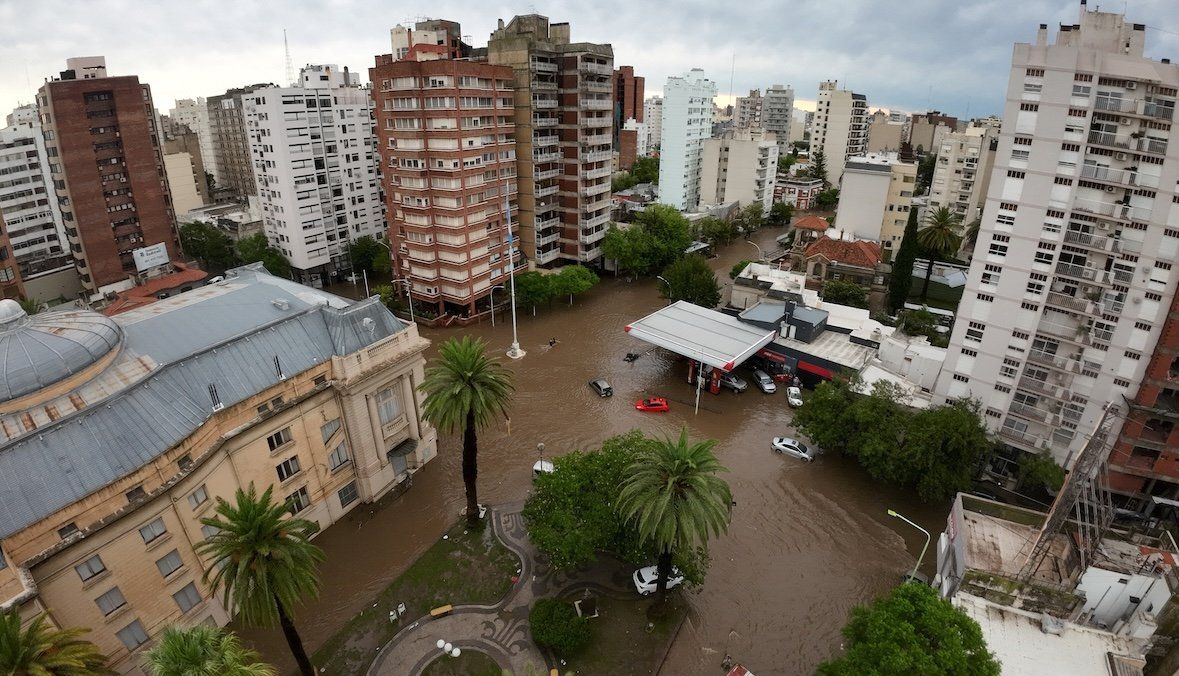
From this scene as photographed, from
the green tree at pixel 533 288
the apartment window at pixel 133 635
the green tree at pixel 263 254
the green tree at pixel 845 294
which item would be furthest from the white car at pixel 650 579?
the green tree at pixel 263 254

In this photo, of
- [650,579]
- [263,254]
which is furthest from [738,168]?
[650,579]

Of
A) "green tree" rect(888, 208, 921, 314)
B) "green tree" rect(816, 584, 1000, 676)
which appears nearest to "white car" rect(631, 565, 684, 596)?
"green tree" rect(816, 584, 1000, 676)

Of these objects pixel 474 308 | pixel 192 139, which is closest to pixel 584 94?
pixel 474 308

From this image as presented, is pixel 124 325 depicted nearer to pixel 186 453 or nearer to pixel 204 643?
pixel 186 453

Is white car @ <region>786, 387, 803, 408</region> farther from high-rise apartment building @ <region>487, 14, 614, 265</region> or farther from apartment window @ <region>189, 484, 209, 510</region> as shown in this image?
apartment window @ <region>189, 484, 209, 510</region>

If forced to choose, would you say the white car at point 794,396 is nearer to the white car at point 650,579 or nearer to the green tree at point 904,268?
the white car at point 650,579

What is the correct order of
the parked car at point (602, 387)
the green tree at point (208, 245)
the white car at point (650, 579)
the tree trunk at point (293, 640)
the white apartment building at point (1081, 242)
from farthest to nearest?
the green tree at point (208, 245)
the parked car at point (602, 387)
the white apartment building at point (1081, 242)
the white car at point (650, 579)
the tree trunk at point (293, 640)

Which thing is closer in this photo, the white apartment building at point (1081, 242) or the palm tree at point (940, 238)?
the white apartment building at point (1081, 242)
